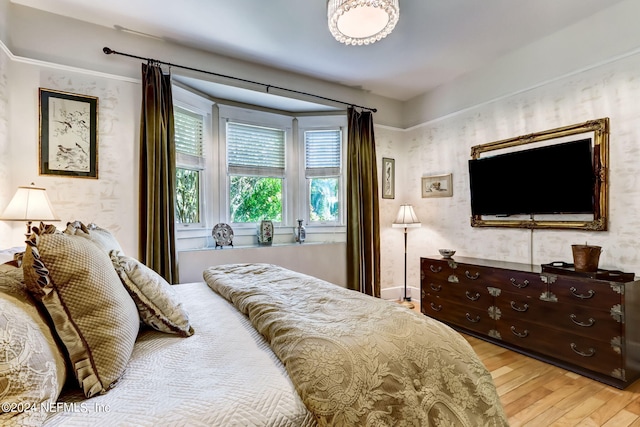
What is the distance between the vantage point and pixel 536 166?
2.91 meters

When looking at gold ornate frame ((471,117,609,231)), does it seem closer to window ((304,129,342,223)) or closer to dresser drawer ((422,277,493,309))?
dresser drawer ((422,277,493,309))

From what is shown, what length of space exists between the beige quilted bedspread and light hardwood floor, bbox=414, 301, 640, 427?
103 cm

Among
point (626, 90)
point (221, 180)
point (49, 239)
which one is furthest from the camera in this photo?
point (221, 180)

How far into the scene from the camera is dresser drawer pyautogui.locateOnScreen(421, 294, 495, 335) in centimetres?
289

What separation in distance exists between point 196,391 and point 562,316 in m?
2.68

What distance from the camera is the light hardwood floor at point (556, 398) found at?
1777 mm

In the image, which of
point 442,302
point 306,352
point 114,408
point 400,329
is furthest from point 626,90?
point 114,408

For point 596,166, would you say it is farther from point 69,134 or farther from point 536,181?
point 69,134

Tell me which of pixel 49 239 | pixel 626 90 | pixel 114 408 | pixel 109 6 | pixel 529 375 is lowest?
pixel 529 375

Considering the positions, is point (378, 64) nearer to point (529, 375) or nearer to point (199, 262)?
point (199, 262)

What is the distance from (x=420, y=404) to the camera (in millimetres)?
970

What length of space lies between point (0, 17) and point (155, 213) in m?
1.74

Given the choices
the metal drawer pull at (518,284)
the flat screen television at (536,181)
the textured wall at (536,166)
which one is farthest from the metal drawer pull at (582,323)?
the flat screen television at (536,181)

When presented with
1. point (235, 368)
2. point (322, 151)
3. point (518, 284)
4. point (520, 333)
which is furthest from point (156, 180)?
point (520, 333)
